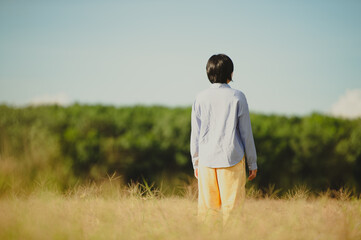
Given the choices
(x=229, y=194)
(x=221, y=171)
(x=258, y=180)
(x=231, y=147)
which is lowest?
(x=258, y=180)

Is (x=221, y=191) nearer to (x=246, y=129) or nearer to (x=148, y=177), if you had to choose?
(x=246, y=129)

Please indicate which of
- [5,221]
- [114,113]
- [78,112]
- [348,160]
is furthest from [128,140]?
[348,160]

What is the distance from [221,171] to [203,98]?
0.72 meters

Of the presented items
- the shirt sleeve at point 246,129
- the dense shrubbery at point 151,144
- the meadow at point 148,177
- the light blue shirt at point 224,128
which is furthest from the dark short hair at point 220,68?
the dense shrubbery at point 151,144

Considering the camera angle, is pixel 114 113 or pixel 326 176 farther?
pixel 326 176

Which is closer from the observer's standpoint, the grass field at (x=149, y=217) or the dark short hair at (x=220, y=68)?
the grass field at (x=149, y=217)

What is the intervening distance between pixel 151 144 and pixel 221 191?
5.15 metres

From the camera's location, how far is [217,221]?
8.90 feet

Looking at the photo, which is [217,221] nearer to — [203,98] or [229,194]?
[229,194]

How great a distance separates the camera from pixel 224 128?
2.78 metres

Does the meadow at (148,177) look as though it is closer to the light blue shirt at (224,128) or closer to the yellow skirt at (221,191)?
the yellow skirt at (221,191)

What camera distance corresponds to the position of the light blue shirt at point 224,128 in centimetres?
275

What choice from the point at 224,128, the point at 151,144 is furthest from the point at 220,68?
Answer: the point at 151,144

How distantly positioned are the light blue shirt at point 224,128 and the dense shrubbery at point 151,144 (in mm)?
3780
